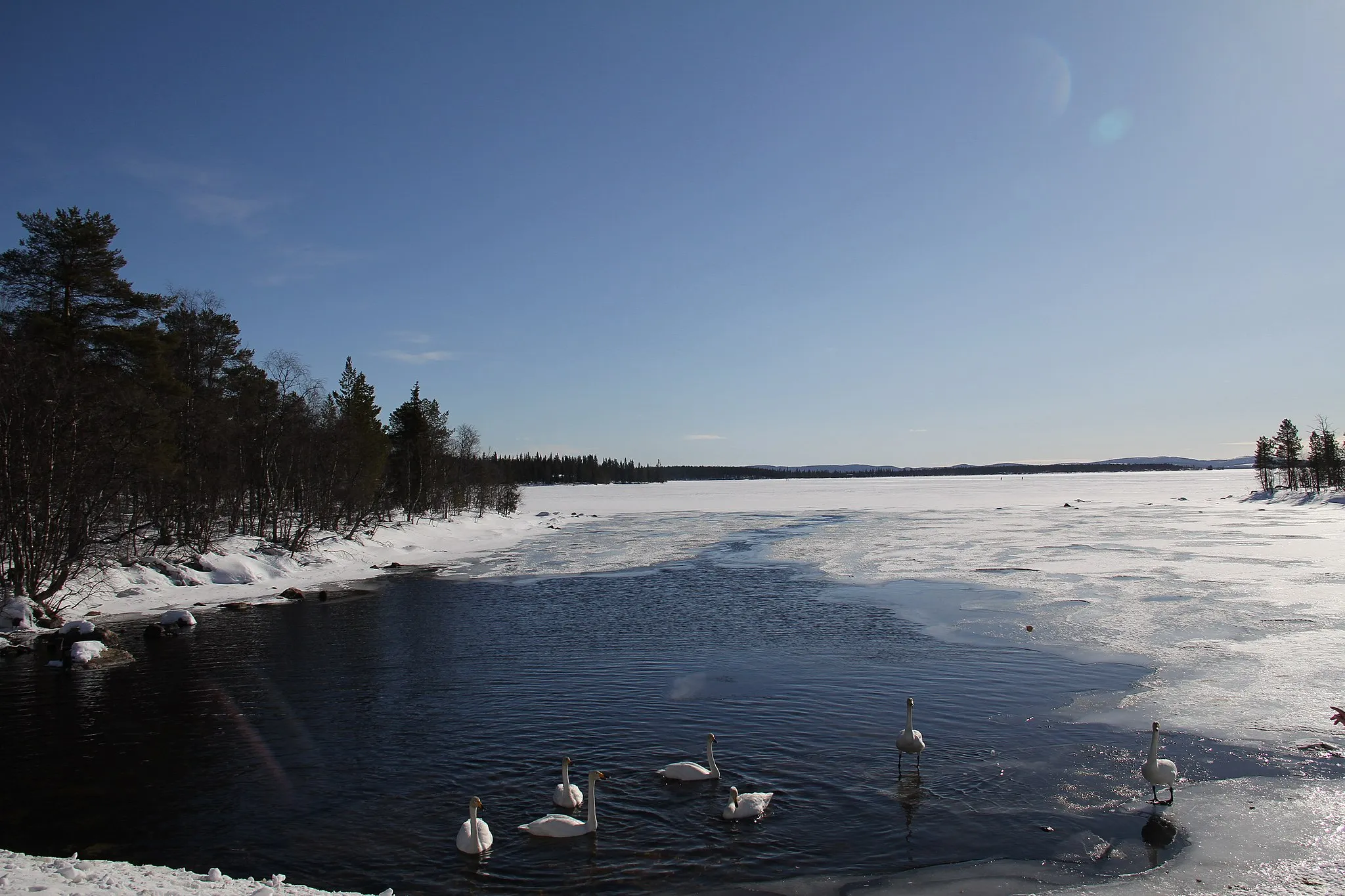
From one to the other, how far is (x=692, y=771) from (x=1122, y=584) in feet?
63.5

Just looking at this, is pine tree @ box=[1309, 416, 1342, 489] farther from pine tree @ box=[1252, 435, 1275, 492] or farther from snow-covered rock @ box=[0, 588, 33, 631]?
snow-covered rock @ box=[0, 588, 33, 631]

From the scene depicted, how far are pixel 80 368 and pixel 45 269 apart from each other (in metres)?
6.13

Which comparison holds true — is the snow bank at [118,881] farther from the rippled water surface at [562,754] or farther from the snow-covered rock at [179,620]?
the snow-covered rock at [179,620]

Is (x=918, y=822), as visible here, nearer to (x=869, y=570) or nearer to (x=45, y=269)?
(x=869, y=570)

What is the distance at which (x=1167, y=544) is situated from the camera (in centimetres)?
3394

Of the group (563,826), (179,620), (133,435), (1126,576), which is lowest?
(179,620)

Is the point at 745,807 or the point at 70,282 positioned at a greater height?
the point at 70,282

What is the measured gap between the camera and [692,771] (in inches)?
360

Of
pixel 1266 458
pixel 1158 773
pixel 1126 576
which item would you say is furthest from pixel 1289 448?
pixel 1158 773

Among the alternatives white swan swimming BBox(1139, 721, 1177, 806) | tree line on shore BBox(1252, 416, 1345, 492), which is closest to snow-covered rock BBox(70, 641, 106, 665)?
white swan swimming BBox(1139, 721, 1177, 806)

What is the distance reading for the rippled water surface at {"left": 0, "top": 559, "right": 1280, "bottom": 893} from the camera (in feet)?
24.7

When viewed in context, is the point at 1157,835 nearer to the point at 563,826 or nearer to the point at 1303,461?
the point at 563,826

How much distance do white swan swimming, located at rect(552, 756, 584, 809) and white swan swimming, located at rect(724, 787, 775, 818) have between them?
5.22ft

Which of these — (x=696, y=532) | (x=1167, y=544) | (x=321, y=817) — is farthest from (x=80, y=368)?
(x=1167, y=544)
